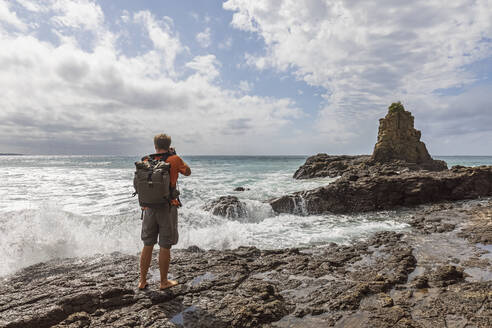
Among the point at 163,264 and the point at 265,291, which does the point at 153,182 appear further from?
the point at 265,291

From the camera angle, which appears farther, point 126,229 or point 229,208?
point 229,208

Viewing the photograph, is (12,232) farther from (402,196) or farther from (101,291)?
(402,196)

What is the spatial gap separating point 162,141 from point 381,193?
12.2 m

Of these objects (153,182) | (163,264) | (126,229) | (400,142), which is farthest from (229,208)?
(400,142)

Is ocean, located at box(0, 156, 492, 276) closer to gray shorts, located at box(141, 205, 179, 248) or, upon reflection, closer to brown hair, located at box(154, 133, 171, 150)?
gray shorts, located at box(141, 205, 179, 248)

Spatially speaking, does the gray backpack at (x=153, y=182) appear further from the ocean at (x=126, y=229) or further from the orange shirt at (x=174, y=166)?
the ocean at (x=126, y=229)

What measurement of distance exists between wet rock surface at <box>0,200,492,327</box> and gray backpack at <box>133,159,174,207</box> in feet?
4.86

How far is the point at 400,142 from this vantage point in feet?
99.6

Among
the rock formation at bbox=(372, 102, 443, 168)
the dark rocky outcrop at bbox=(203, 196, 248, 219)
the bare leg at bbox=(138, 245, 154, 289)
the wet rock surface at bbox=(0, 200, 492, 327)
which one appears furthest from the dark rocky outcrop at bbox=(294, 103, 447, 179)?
the bare leg at bbox=(138, 245, 154, 289)

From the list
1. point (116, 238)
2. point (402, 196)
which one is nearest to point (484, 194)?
point (402, 196)

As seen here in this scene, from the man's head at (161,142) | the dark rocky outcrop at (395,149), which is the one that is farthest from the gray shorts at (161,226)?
the dark rocky outcrop at (395,149)

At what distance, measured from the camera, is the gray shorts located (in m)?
4.09

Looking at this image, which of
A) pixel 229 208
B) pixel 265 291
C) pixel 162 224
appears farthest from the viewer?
pixel 229 208

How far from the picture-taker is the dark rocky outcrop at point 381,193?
12656 millimetres
